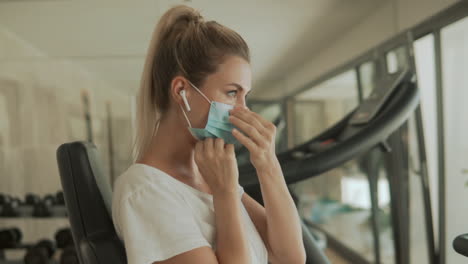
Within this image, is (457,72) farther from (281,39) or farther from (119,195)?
(119,195)

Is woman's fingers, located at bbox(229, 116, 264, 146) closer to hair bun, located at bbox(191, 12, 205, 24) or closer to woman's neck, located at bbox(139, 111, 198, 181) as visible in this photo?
woman's neck, located at bbox(139, 111, 198, 181)

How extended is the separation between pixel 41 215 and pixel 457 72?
3046 mm

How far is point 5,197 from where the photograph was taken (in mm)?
3096

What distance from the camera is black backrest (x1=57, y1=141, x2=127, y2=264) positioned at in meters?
0.78

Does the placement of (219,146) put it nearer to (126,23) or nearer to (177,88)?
(177,88)

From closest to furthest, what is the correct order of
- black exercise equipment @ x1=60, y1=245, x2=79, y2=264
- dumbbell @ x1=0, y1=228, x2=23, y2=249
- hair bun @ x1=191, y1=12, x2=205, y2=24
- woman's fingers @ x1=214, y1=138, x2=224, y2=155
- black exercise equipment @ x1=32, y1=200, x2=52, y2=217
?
woman's fingers @ x1=214, y1=138, x2=224, y2=155 → hair bun @ x1=191, y1=12, x2=205, y2=24 → black exercise equipment @ x1=60, y1=245, x2=79, y2=264 → dumbbell @ x1=0, y1=228, x2=23, y2=249 → black exercise equipment @ x1=32, y1=200, x2=52, y2=217

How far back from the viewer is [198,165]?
83cm

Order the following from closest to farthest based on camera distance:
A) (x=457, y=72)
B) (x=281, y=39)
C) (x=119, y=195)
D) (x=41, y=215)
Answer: (x=119, y=195) < (x=457, y=72) < (x=41, y=215) < (x=281, y=39)

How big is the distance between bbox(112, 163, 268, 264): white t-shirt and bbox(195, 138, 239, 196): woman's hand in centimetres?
7

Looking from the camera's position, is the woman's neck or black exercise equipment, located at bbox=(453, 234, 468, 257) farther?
black exercise equipment, located at bbox=(453, 234, 468, 257)

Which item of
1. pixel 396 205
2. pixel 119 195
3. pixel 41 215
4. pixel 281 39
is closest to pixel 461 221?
pixel 396 205

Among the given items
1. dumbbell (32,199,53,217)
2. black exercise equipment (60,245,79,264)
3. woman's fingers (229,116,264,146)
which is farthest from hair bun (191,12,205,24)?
dumbbell (32,199,53,217)

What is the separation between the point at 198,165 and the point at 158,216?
0.15 metres

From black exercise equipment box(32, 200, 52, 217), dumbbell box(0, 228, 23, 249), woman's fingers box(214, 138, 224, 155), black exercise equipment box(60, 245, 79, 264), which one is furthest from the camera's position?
black exercise equipment box(32, 200, 52, 217)
